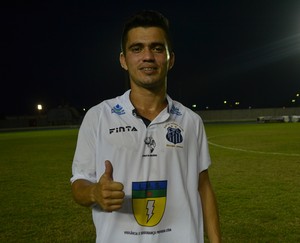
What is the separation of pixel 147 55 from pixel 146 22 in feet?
0.64

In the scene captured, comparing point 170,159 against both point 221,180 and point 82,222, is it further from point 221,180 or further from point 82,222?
point 221,180

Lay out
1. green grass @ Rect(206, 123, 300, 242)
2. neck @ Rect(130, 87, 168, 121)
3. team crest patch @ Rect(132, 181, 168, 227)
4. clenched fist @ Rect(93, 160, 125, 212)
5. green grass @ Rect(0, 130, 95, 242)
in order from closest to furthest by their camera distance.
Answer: clenched fist @ Rect(93, 160, 125, 212)
team crest patch @ Rect(132, 181, 168, 227)
neck @ Rect(130, 87, 168, 121)
green grass @ Rect(206, 123, 300, 242)
green grass @ Rect(0, 130, 95, 242)

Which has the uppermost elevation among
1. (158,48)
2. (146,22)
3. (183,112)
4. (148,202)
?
(146,22)

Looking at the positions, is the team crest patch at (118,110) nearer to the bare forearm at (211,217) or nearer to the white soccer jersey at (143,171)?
the white soccer jersey at (143,171)

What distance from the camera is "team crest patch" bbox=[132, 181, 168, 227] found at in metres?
1.83

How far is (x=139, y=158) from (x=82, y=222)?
451 cm

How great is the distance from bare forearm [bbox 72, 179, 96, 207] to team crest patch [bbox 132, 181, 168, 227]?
9.3 inches

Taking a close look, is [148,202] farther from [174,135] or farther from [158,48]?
[158,48]

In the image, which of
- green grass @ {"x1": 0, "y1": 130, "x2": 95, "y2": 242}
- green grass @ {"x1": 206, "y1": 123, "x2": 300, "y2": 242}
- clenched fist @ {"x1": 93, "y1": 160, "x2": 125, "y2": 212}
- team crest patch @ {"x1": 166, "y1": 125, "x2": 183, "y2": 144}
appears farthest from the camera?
green grass @ {"x1": 0, "y1": 130, "x2": 95, "y2": 242}

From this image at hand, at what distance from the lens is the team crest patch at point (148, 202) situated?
5.99ft

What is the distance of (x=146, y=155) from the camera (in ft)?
6.14

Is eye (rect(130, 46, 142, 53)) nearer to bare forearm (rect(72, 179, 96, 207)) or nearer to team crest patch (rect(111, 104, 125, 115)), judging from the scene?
team crest patch (rect(111, 104, 125, 115))

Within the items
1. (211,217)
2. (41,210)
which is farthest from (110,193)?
(41,210)

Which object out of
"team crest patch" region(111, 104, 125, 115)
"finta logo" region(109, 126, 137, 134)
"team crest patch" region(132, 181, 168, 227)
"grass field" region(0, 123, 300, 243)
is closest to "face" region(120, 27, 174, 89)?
"team crest patch" region(111, 104, 125, 115)
